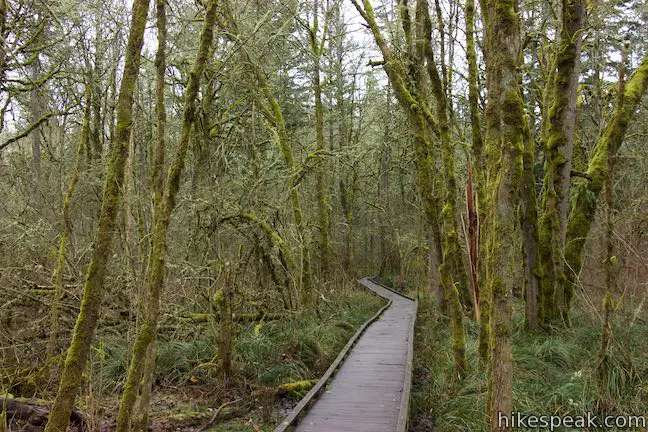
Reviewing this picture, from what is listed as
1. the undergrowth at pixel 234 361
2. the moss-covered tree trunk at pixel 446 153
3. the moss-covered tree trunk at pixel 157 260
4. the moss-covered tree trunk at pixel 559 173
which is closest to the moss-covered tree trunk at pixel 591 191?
the moss-covered tree trunk at pixel 559 173

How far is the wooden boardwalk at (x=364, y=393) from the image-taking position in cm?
602

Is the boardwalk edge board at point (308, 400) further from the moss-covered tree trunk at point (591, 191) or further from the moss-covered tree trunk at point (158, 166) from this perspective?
the moss-covered tree trunk at point (591, 191)

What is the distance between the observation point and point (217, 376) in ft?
27.4

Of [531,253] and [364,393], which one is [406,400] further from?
[531,253]

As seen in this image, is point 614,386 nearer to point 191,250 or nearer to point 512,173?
point 512,173

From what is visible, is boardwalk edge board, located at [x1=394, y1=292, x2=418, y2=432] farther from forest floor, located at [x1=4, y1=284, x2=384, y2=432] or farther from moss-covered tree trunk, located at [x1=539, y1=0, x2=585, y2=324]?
moss-covered tree trunk, located at [x1=539, y1=0, x2=585, y2=324]

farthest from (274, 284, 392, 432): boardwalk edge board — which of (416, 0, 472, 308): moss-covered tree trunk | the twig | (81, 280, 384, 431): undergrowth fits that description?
(416, 0, 472, 308): moss-covered tree trunk

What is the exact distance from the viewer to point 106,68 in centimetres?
845

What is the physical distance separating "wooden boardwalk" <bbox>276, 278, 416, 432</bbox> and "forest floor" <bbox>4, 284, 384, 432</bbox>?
0.75m

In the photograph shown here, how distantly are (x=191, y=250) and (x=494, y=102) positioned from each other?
22.0 feet

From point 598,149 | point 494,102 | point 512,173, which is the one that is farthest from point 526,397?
point 598,149

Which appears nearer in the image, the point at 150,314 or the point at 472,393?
the point at 150,314

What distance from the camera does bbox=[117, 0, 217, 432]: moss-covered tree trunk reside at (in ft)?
13.7

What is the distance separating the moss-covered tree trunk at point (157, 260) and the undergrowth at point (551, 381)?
366 cm
